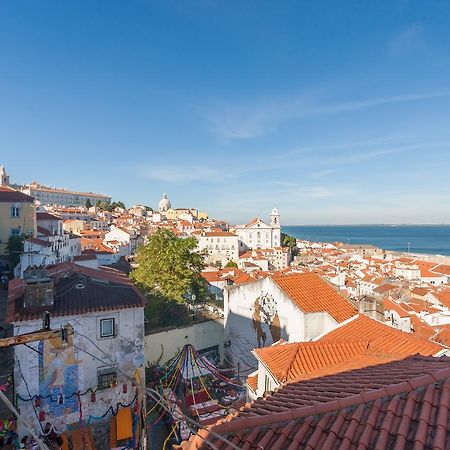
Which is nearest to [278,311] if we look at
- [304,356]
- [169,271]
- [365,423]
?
[304,356]

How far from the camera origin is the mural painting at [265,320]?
14998 millimetres

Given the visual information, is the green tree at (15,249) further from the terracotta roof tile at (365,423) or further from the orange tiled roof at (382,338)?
the terracotta roof tile at (365,423)

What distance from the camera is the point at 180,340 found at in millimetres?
18578

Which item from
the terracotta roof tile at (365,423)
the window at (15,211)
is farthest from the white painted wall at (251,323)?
the window at (15,211)

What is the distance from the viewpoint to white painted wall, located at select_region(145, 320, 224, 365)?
17672 millimetres

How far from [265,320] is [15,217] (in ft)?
113

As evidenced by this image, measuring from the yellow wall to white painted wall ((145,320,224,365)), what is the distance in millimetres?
27088

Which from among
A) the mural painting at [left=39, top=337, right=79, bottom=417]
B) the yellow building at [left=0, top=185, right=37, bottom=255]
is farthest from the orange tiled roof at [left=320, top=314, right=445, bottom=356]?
the yellow building at [left=0, top=185, right=37, bottom=255]

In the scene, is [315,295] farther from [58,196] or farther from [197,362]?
[58,196]

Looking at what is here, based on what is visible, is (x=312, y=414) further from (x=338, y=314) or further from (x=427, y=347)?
(x=338, y=314)

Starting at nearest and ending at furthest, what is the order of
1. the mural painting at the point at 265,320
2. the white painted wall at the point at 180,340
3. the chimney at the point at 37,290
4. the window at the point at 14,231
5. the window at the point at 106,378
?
the chimney at the point at 37,290 → the window at the point at 106,378 → the mural painting at the point at 265,320 → the white painted wall at the point at 180,340 → the window at the point at 14,231

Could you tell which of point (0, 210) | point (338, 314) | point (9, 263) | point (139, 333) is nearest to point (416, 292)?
point (338, 314)

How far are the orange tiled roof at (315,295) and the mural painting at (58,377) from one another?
29.8 feet

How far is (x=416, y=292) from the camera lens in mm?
46656
